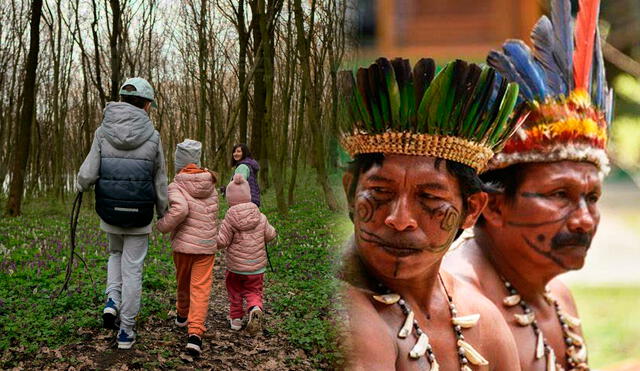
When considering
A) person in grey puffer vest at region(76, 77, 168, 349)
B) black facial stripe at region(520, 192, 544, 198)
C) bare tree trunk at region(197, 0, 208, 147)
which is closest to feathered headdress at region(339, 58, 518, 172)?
black facial stripe at region(520, 192, 544, 198)

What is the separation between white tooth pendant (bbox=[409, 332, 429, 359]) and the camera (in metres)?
0.54

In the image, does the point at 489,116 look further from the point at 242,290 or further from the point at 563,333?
the point at 242,290

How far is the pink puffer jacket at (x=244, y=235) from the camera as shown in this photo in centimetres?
245

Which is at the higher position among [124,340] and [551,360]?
[551,360]

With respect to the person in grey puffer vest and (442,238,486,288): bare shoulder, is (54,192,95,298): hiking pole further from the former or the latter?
(442,238,486,288): bare shoulder

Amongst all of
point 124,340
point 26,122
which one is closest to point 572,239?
point 124,340

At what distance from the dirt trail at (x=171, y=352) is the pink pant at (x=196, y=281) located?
99 mm

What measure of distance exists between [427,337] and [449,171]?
0.14 m

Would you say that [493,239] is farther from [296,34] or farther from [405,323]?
[296,34]

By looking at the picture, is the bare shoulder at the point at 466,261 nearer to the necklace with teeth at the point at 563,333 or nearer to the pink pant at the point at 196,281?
the necklace with teeth at the point at 563,333

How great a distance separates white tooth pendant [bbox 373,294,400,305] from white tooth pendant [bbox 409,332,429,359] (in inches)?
1.5

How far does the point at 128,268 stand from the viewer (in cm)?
242

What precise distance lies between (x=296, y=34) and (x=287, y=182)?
52 cm

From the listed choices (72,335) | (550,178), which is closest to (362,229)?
(550,178)
